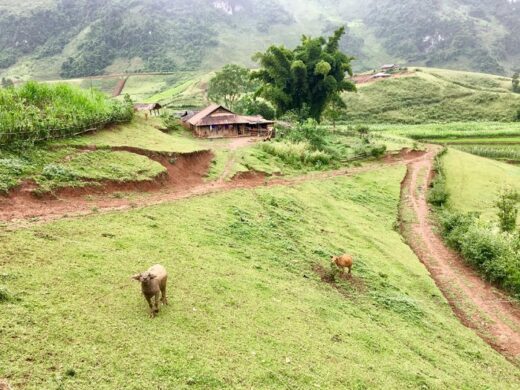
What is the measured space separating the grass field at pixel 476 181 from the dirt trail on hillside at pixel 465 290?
4.52m

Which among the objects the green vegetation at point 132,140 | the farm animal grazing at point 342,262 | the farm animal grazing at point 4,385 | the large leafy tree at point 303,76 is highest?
the large leafy tree at point 303,76

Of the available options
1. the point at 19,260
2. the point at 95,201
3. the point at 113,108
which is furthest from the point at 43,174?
the point at 113,108

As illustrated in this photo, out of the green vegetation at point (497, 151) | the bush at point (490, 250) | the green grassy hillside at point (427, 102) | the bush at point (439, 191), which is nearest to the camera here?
the bush at point (490, 250)

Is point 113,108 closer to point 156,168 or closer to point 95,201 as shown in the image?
point 156,168

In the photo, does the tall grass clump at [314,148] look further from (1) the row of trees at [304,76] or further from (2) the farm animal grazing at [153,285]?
(2) the farm animal grazing at [153,285]

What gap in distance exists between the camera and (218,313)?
37.8 feet

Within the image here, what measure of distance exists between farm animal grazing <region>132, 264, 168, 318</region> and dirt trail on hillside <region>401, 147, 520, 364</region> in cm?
1261

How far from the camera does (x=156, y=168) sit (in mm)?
23000

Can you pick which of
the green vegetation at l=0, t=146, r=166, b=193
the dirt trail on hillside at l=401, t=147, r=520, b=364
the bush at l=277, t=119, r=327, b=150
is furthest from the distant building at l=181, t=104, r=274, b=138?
the green vegetation at l=0, t=146, r=166, b=193

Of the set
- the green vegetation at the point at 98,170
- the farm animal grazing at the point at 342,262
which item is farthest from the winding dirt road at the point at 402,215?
the farm animal grazing at the point at 342,262

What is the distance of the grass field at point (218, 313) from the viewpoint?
880 cm

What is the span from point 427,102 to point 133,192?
86.0 m

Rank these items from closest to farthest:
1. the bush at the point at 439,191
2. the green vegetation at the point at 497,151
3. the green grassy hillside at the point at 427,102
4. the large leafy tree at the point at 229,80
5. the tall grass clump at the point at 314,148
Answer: the bush at the point at 439,191 → the tall grass clump at the point at 314,148 → the green vegetation at the point at 497,151 → the large leafy tree at the point at 229,80 → the green grassy hillside at the point at 427,102

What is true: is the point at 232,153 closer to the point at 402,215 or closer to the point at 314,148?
the point at 314,148
